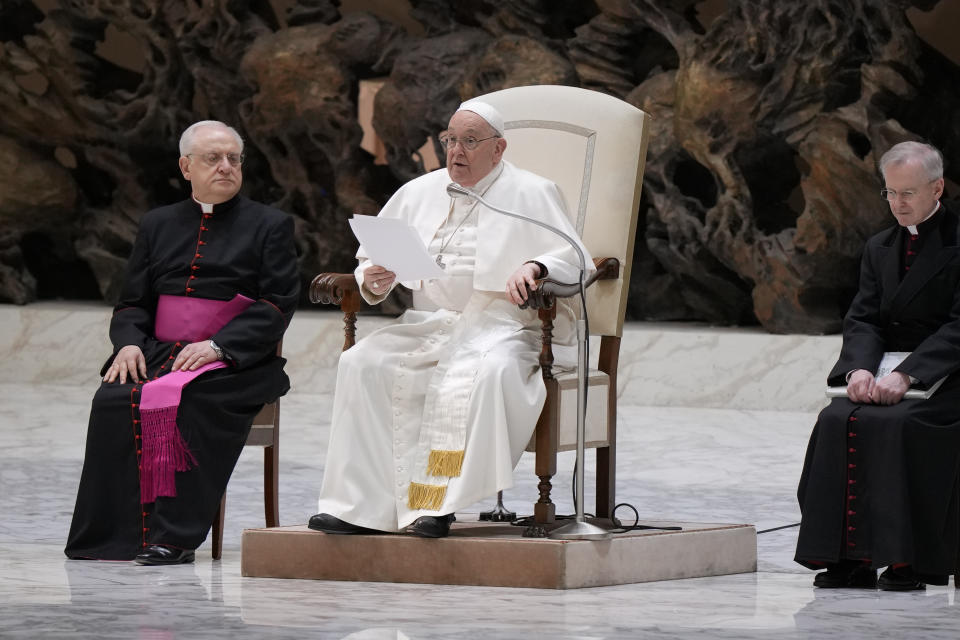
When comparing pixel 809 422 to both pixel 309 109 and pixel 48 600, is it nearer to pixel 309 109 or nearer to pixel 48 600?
pixel 309 109

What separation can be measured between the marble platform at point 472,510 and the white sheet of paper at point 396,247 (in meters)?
0.98

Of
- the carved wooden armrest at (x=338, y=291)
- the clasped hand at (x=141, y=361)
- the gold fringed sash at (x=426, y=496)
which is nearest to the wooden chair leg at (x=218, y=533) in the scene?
the clasped hand at (x=141, y=361)

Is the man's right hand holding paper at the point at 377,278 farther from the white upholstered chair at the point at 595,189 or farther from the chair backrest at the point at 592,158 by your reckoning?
the chair backrest at the point at 592,158

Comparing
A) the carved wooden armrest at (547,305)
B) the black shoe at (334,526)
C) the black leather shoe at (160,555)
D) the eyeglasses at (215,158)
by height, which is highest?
the eyeglasses at (215,158)

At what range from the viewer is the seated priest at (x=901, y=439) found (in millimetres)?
5109

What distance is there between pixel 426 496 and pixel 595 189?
138cm

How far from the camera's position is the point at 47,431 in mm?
9109

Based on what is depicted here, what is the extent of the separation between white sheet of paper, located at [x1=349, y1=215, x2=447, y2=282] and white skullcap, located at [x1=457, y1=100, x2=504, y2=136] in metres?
0.59

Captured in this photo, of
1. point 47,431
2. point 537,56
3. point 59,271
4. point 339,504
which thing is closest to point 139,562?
point 339,504

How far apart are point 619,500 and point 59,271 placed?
7.34 m

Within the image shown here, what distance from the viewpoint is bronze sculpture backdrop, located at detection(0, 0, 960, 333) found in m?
9.99

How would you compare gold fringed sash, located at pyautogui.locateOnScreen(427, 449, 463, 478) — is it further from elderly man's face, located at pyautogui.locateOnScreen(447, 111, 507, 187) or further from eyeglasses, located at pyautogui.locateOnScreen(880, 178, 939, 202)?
eyeglasses, located at pyautogui.locateOnScreen(880, 178, 939, 202)

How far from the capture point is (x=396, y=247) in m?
5.22

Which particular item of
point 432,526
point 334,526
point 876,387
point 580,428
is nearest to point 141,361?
point 334,526
